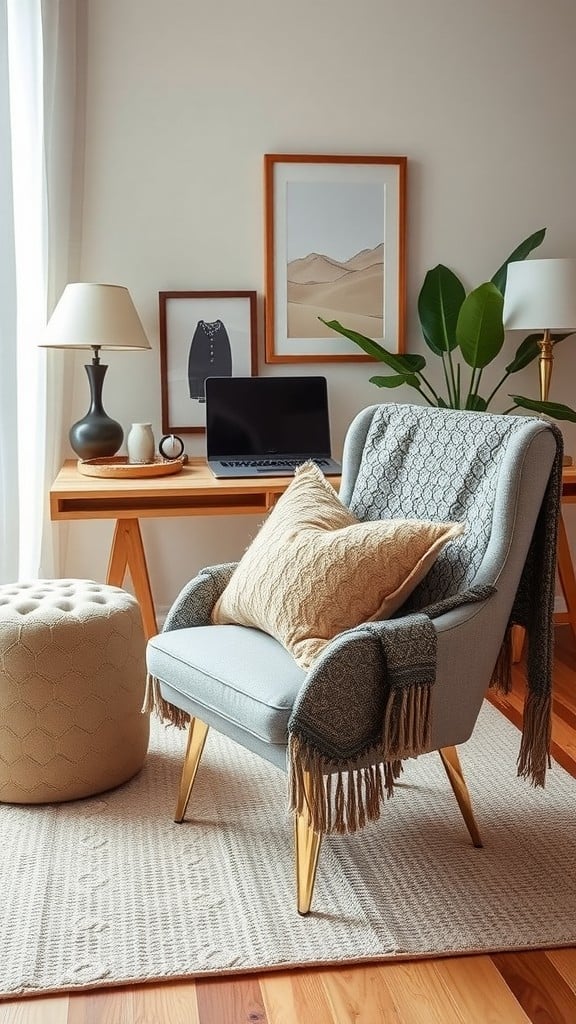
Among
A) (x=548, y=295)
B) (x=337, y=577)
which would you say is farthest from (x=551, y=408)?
(x=337, y=577)

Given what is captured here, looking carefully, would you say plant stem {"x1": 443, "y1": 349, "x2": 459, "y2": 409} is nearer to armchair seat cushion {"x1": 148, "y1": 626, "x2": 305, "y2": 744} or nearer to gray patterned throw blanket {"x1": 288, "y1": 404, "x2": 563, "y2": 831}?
gray patterned throw blanket {"x1": 288, "y1": 404, "x2": 563, "y2": 831}

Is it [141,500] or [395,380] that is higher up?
[395,380]

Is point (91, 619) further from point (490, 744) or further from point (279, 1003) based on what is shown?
point (490, 744)

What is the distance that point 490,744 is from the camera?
105 inches

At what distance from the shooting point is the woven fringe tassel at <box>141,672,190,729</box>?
2191 millimetres

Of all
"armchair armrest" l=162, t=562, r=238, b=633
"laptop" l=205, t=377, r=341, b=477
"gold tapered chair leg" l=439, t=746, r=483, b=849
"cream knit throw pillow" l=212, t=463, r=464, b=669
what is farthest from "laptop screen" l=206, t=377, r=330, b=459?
"gold tapered chair leg" l=439, t=746, r=483, b=849

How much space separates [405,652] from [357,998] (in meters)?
0.55

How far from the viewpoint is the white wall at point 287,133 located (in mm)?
3338

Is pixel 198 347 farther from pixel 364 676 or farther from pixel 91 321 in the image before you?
pixel 364 676

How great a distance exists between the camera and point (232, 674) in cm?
189

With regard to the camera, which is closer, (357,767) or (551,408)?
(357,767)

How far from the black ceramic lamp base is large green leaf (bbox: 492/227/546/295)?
1338 mm

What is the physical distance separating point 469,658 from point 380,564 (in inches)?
9.3

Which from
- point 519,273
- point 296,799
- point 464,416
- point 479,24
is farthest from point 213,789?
point 479,24
